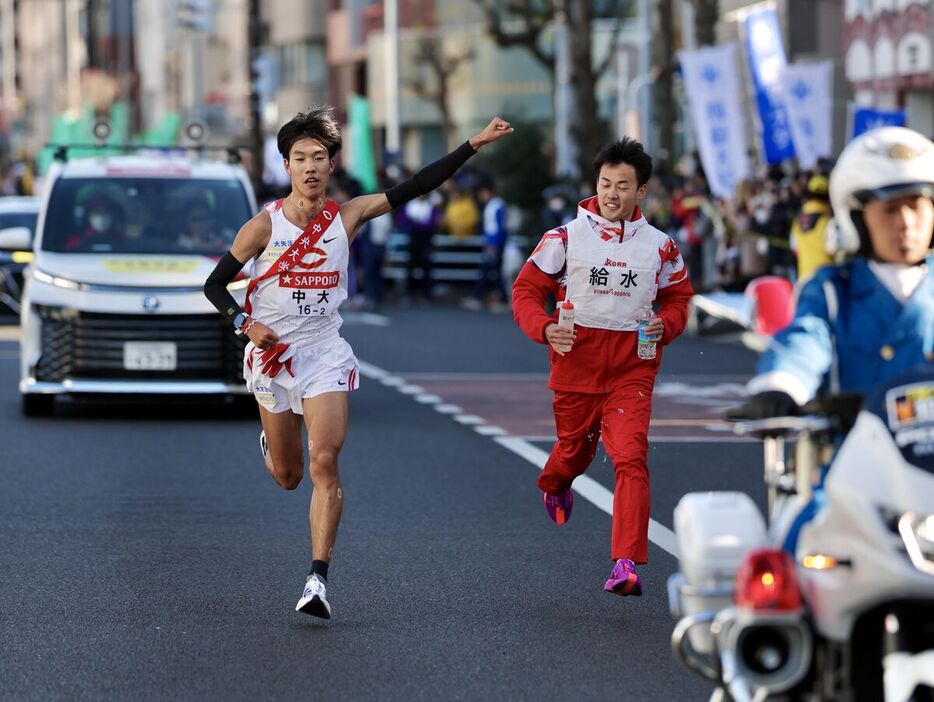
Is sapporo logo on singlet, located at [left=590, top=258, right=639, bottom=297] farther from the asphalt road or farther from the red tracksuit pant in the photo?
the asphalt road

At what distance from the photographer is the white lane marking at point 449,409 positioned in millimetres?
17531

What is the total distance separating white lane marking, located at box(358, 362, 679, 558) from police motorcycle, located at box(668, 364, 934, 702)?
4.94m

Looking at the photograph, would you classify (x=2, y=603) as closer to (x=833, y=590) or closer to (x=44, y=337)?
(x=833, y=590)

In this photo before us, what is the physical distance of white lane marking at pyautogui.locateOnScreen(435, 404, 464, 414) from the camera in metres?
17.5

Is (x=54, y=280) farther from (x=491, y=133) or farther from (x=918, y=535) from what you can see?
(x=918, y=535)

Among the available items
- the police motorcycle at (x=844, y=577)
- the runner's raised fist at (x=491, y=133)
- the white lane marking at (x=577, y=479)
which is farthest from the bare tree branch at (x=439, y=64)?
the police motorcycle at (x=844, y=577)

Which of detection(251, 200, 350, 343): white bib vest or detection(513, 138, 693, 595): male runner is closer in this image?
detection(251, 200, 350, 343): white bib vest

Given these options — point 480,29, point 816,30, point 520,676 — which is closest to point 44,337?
point 520,676

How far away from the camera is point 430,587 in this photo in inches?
364

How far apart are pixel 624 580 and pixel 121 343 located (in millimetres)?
8369

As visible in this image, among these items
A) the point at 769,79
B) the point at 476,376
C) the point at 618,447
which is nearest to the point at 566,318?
the point at 618,447

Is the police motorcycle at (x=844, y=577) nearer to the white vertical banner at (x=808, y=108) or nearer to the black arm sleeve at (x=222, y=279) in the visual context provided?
the black arm sleeve at (x=222, y=279)

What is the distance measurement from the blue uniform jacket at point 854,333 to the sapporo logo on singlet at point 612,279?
3.42 m

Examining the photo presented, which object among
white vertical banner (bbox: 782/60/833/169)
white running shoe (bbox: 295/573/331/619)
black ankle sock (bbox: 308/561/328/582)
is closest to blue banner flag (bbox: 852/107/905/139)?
white vertical banner (bbox: 782/60/833/169)
